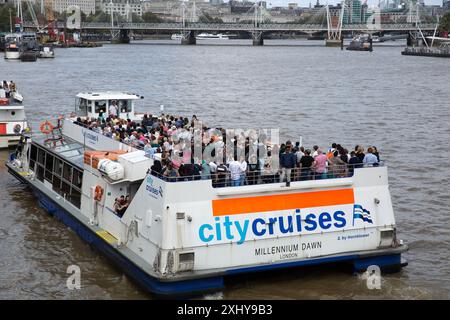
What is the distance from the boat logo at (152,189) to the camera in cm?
1309

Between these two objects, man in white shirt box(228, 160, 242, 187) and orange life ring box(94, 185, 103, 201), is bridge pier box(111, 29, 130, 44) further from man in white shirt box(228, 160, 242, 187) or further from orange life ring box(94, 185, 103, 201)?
man in white shirt box(228, 160, 242, 187)

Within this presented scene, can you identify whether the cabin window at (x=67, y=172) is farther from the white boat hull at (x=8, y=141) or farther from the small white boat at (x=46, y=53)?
the small white boat at (x=46, y=53)

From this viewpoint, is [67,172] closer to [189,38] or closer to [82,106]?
[82,106]

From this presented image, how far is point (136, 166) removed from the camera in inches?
566

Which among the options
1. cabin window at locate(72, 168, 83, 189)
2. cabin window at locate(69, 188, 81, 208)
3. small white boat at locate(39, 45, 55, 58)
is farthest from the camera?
small white boat at locate(39, 45, 55, 58)

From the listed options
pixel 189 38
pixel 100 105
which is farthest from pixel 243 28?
pixel 100 105

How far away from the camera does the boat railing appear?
13.2 m

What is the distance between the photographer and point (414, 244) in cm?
1753

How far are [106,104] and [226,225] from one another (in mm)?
10049

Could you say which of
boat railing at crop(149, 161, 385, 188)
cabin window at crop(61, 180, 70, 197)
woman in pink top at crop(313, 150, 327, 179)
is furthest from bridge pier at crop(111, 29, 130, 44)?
boat railing at crop(149, 161, 385, 188)

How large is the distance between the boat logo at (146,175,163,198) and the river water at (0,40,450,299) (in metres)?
1.98

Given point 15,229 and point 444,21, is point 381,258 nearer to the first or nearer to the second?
point 15,229

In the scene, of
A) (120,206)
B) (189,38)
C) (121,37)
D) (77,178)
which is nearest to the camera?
(120,206)

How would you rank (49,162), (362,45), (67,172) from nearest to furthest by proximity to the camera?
(67,172), (49,162), (362,45)
